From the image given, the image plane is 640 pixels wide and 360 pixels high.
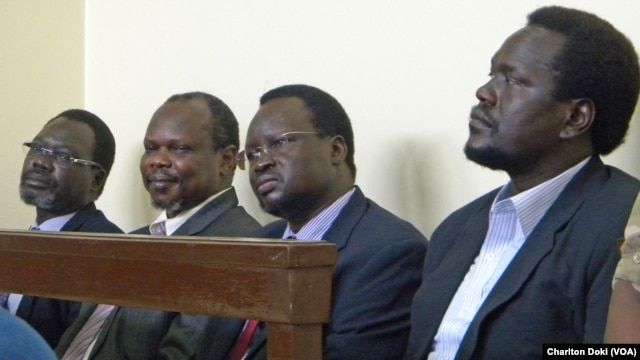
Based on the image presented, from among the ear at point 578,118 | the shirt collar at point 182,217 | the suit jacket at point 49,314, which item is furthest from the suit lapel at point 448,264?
the suit jacket at point 49,314

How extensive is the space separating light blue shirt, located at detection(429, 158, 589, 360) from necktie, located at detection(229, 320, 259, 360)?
48cm

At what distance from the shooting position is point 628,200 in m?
1.65

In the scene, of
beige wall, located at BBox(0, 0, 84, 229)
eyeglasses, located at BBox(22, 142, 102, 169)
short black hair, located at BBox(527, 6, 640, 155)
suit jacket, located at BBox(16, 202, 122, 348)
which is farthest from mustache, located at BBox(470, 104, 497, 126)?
beige wall, located at BBox(0, 0, 84, 229)

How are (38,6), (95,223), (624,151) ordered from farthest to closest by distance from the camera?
1. (38,6)
2. (95,223)
3. (624,151)

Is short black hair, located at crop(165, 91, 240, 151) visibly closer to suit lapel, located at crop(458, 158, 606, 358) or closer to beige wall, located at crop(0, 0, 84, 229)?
beige wall, located at crop(0, 0, 84, 229)

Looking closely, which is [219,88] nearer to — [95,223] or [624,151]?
[95,223]

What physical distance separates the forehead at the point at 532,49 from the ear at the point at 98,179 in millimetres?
1504

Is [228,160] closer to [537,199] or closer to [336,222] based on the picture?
[336,222]

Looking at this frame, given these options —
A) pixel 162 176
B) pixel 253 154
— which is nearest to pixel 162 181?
pixel 162 176

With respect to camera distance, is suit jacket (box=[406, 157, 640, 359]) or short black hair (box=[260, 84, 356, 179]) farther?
short black hair (box=[260, 84, 356, 179])

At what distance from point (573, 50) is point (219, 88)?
146cm

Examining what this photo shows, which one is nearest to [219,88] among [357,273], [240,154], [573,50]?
[240,154]

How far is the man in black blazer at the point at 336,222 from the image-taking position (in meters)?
1.94

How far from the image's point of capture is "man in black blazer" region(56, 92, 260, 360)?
248cm
